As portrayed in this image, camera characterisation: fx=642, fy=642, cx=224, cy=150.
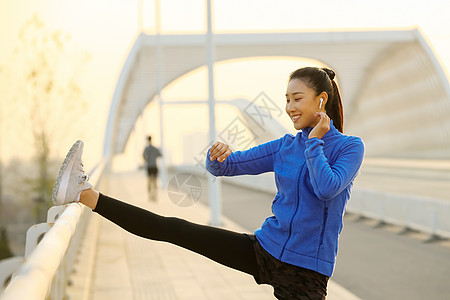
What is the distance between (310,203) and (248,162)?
42 centimetres

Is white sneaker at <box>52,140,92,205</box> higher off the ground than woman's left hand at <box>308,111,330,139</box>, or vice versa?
woman's left hand at <box>308,111,330,139</box>

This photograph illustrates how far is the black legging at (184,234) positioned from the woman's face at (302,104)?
1.88 ft

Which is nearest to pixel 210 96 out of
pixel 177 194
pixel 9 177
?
pixel 177 194

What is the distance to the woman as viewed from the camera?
97.5 inches

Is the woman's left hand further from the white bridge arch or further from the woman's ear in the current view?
the white bridge arch

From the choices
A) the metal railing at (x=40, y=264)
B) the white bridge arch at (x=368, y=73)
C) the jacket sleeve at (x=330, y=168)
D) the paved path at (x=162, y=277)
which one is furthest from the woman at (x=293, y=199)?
the white bridge arch at (x=368, y=73)

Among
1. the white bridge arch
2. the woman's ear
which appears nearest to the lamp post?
the woman's ear

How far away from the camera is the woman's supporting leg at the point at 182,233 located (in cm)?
269

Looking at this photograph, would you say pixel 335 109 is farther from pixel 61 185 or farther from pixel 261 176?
pixel 261 176

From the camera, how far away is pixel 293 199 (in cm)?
254

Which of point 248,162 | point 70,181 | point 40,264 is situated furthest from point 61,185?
point 40,264

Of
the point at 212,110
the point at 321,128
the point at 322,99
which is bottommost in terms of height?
the point at 212,110

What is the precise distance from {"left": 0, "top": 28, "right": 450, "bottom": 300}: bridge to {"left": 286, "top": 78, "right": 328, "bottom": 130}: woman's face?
103 centimetres

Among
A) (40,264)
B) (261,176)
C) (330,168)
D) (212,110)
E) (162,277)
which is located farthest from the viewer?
(261,176)
